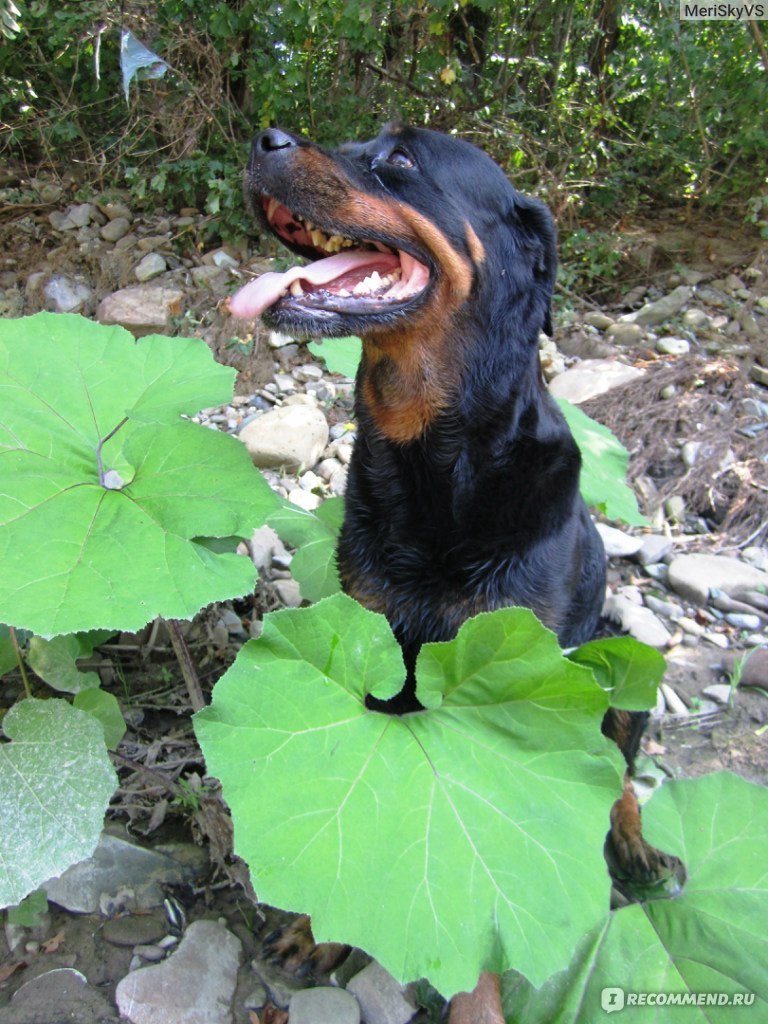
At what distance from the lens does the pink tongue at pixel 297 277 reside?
2219 millimetres

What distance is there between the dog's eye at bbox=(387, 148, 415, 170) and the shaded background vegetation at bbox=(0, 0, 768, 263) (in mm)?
4179

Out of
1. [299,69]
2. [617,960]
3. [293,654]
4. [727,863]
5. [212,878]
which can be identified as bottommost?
[212,878]

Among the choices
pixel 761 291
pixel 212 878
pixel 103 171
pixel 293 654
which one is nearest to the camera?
pixel 293 654

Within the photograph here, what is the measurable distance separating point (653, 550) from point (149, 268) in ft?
16.2

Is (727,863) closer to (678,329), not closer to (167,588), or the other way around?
(167,588)

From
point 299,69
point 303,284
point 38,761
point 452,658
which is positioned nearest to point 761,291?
point 299,69

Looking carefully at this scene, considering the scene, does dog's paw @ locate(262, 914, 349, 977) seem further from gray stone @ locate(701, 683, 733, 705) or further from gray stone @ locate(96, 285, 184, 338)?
gray stone @ locate(96, 285, 184, 338)

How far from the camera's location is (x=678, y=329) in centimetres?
657

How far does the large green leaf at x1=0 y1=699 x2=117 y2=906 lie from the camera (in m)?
1.64

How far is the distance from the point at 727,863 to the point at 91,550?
167 cm

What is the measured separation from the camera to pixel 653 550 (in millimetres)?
4215

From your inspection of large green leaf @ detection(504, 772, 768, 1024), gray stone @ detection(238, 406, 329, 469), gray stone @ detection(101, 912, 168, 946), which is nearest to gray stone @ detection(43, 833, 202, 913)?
gray stone @ detection(101, 912, 168, 946)

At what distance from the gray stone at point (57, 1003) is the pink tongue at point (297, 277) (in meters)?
1.77

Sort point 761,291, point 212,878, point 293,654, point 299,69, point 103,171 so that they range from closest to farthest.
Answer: point 293,654 → point 212,878 → point 299,69 → point 761,291 → point 103,171
